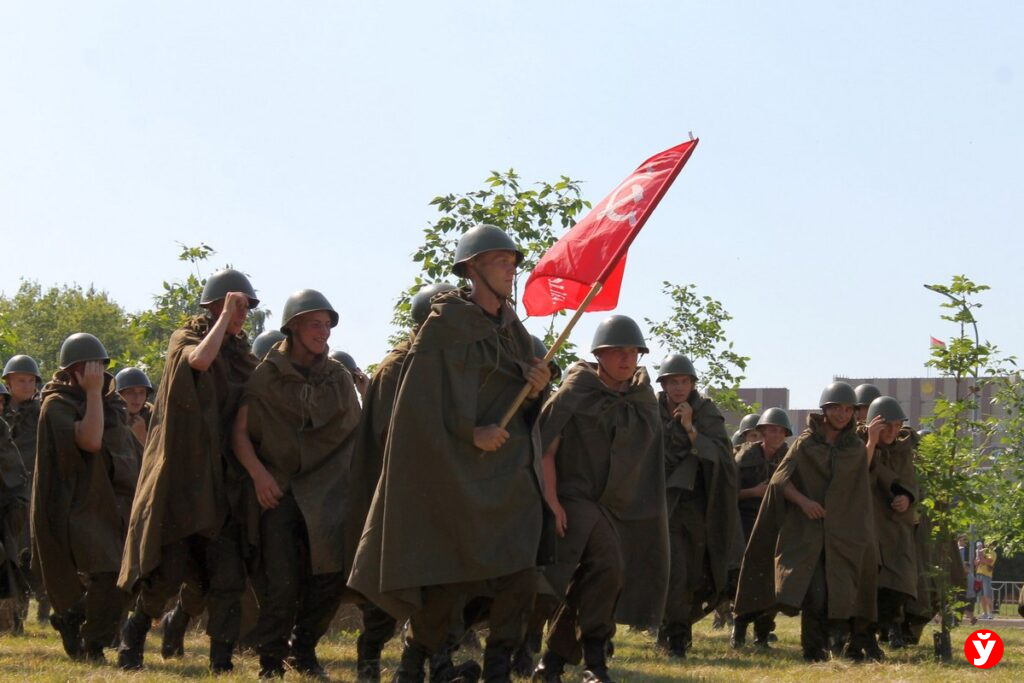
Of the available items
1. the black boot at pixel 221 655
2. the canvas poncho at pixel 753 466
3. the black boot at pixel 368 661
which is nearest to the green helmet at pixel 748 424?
the canvas poncho at pixel 753 466

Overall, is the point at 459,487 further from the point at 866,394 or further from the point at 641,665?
the point at 866,394

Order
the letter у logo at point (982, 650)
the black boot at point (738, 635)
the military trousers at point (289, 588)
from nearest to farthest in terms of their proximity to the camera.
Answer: the military trousers at point (289, 588) < the letter у logo at point (982, 650) < the black boot at point (738, 635)

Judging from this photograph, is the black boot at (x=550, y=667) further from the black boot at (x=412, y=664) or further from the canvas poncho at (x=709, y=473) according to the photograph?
the canvas poncho at (x=709, y=473)

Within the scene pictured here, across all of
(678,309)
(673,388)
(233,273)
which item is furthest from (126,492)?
(678,309)

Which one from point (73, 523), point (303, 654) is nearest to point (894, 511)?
point (303, 654)

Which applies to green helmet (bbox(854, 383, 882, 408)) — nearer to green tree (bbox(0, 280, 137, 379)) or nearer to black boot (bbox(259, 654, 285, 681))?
black boot (bbox(259, 654, 285, 681))

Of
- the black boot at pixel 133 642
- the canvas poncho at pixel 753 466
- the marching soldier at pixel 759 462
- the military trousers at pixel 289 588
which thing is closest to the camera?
the military trousers at pixel 289 588

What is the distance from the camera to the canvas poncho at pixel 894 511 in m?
13.4

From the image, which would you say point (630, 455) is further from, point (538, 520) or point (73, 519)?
point (73, 519)

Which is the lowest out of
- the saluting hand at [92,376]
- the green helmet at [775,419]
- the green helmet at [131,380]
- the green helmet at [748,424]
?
the saluting hand at [92,376]

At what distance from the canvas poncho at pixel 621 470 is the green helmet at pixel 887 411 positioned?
4169mm

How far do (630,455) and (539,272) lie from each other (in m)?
1.27

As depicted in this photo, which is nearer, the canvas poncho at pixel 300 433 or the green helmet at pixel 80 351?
the canvas poncho at pixel 300 433

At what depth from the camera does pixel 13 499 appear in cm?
1270
